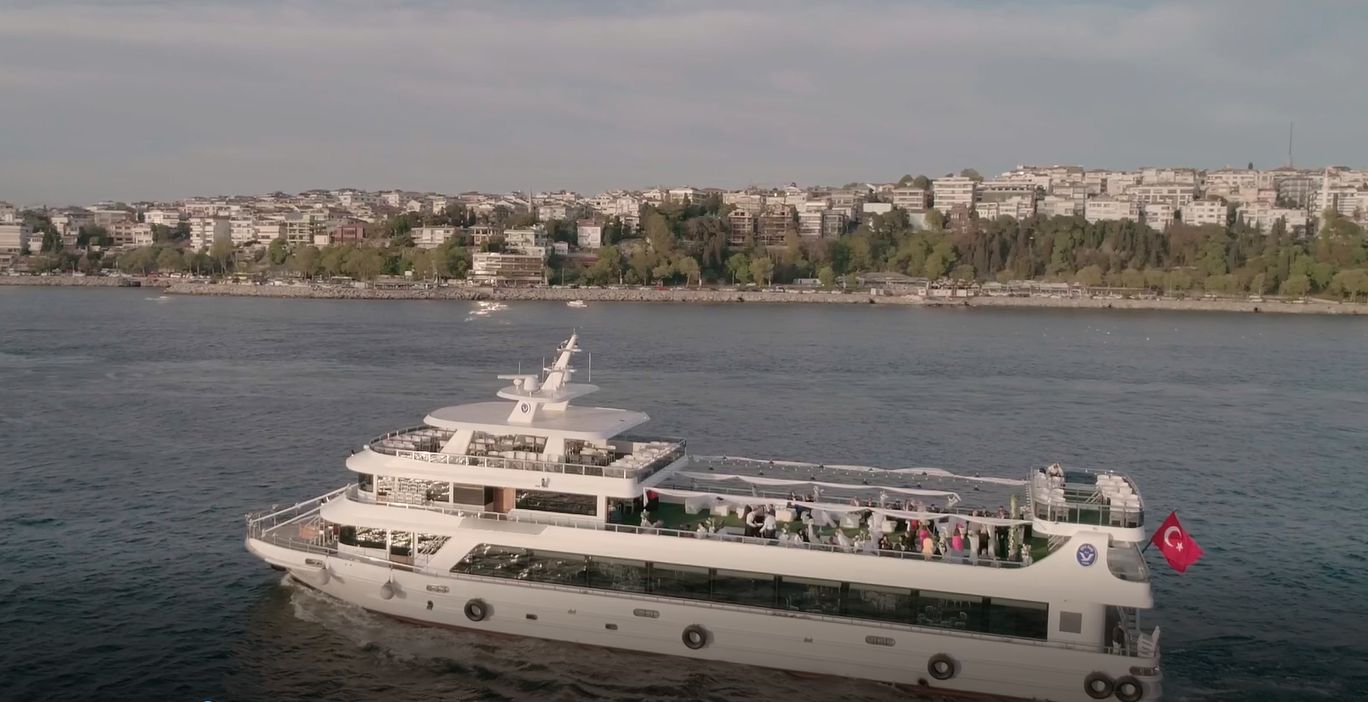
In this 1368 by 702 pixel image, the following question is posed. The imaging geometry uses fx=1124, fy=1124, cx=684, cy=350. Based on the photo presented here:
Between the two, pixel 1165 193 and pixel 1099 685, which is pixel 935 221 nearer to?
pixel 1165 193

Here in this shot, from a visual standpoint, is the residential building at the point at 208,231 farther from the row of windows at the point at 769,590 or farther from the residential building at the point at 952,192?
the row of windows at the point at 769,590

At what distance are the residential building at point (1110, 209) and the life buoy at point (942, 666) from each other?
128339 mm

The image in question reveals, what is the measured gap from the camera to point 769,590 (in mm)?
13000

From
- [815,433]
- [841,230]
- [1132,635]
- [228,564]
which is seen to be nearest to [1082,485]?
[1132,635]

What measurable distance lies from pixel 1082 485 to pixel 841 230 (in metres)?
127

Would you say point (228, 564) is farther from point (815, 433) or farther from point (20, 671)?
point (815, 433)

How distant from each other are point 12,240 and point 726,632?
15260 cm

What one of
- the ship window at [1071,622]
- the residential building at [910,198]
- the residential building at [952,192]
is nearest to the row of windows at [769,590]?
the ship window at [1071,622]

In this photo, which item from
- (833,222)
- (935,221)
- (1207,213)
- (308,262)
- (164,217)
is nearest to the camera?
(308,262)

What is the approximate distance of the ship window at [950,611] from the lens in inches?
490

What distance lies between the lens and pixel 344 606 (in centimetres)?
1489

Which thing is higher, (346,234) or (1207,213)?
(1207,213)

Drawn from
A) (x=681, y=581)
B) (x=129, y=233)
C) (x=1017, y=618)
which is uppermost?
(x=129, y=233)

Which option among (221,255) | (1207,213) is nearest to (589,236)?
(221,255)
